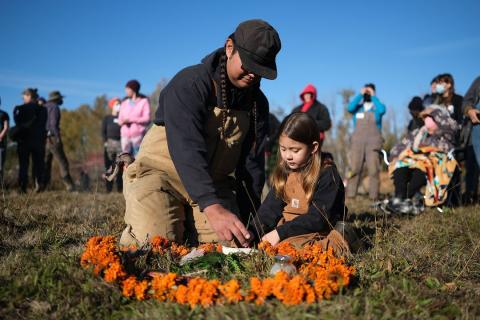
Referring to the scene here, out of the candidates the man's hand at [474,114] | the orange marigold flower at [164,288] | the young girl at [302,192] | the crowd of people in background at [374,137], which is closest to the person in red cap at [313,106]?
the crowd of people in background at [374,137]

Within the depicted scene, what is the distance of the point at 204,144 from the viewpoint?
3182 mm

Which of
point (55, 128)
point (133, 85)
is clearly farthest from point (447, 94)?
point (55, 128)

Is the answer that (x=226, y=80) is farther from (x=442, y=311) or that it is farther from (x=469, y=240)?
(x=469, y=240)

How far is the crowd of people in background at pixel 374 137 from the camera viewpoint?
20.4ft

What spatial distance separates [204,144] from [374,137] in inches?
247

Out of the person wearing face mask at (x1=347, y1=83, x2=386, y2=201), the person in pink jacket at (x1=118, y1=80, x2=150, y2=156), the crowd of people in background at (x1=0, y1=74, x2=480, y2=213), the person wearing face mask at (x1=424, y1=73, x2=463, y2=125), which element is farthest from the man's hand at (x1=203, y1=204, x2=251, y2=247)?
the person in pink jacket at (x1=118, y1=80, x2=150, y2=156)

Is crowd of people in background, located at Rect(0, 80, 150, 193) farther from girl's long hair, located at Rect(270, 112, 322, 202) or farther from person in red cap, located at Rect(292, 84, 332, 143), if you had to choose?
girl's long hair, located at Rect(270, 112, 322, 202)

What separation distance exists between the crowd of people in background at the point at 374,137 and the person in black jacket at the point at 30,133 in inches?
0.7

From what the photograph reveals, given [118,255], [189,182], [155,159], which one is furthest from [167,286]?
[155,159]

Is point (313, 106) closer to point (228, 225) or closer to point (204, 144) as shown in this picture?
point (204, 144)

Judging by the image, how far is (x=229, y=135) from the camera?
3711 millimetres

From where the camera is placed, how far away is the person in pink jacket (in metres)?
9.10

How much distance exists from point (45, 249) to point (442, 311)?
281 centimetres

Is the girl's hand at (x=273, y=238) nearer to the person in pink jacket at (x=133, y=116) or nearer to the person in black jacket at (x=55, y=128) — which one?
the person in pink jacket at (x=133, y=116)
